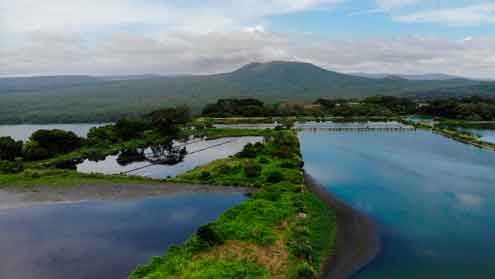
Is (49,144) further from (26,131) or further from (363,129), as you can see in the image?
(363,129)

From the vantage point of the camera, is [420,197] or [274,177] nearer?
[420,197]

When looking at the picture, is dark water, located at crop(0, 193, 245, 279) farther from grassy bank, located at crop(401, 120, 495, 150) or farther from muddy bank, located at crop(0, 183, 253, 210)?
grassy bank, located at crop(401, 120, 495, 150)

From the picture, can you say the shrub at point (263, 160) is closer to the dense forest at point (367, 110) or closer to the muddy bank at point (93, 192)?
the muddy bank at point (93, 192)

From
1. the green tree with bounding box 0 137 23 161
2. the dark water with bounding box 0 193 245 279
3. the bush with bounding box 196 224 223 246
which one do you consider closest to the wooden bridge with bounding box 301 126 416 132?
the dark water with bounding box 0 193 245 279

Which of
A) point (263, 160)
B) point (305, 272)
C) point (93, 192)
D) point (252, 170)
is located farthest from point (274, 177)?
point (93, 192)

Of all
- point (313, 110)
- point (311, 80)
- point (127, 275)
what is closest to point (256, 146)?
point (127, 275)

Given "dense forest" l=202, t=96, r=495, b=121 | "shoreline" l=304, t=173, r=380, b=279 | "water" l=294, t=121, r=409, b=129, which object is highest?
"dense forest" l=202, t=96, r=495, b=121

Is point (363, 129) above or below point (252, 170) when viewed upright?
above
